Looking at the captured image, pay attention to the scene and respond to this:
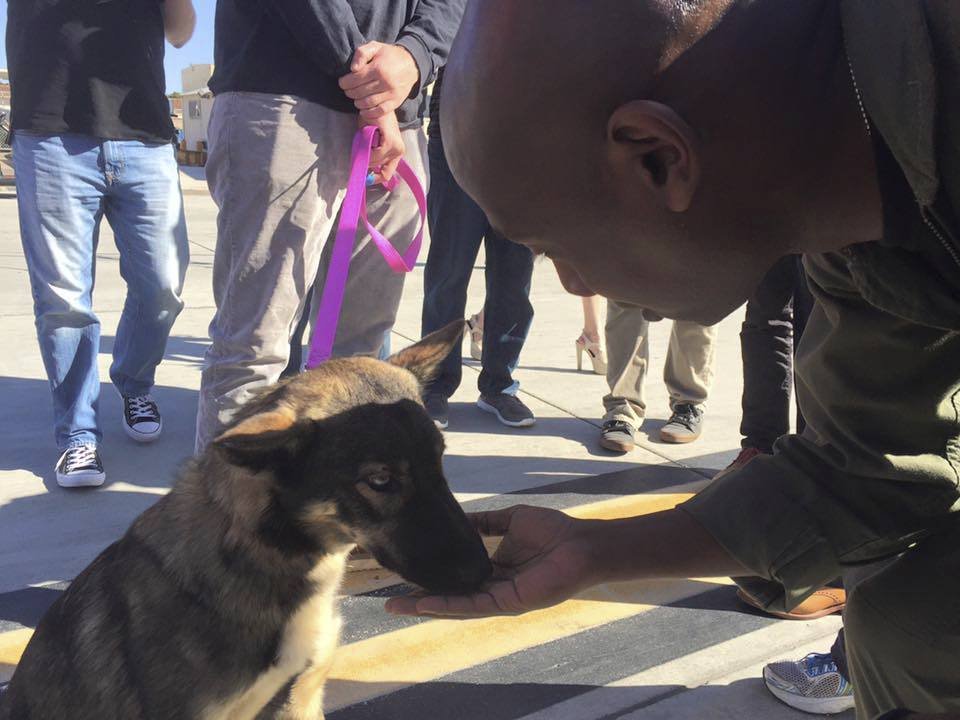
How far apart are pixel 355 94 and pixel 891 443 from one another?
259 centimetres

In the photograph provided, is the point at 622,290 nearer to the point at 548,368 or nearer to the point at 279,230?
the point at 279,230

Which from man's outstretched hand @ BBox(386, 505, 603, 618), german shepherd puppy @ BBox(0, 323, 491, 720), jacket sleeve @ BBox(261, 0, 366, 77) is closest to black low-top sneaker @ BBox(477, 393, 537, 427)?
jacket sleeve @ BBox(261, 0, 366, 77)

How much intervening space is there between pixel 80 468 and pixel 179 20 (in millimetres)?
2252

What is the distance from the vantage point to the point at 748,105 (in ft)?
3.54

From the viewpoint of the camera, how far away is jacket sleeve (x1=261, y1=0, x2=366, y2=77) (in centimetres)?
337

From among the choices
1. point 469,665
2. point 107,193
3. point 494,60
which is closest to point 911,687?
point 494,60

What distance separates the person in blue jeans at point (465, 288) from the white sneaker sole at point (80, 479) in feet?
5.70

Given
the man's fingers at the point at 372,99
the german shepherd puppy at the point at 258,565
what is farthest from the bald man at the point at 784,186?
the man's fingers at the point at 372,99

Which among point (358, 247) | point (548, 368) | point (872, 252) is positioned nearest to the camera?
point (872, 252)

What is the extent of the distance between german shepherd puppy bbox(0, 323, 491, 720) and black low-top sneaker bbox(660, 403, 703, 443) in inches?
107

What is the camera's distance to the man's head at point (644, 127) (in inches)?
41.6

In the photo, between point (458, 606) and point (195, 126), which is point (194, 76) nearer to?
point (195, 126)

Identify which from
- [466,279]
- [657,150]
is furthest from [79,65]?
[657,150]

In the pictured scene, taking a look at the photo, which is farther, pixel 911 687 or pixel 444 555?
pixel 444 555
